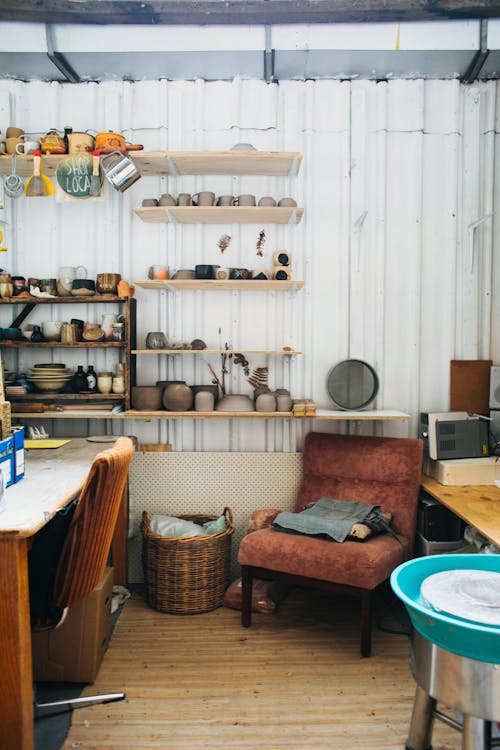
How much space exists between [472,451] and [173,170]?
2411 mm

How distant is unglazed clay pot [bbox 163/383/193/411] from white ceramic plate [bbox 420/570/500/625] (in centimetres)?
206

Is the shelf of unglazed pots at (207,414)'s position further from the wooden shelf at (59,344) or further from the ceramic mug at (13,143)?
the ceramic mug at (13,143)

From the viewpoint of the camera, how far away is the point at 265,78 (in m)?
3.52

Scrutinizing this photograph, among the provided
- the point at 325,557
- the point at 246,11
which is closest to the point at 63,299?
the point at 246,11

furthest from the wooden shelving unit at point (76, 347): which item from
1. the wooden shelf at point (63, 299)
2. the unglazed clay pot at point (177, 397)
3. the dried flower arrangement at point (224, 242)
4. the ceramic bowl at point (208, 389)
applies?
the dried flower arrangement at point (224, 242)

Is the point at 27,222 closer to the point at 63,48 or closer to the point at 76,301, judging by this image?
the point at 76,301

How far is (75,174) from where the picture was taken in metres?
3.28

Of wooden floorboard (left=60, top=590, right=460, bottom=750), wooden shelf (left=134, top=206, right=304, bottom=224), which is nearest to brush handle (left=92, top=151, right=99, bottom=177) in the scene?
wooden shelf (left=134, top=206, right=304, bottom=224)

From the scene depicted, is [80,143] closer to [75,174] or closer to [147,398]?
[75,174]

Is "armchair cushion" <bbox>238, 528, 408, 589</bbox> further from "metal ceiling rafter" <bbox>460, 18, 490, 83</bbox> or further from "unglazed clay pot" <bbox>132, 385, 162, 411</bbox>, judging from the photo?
"metal ceiling rafter" <bbox>460, 18, 490, 83</bbox>

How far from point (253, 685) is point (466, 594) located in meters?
1.47

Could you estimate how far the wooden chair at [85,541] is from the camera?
6.50 ft

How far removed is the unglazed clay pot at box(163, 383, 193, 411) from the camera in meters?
3.36

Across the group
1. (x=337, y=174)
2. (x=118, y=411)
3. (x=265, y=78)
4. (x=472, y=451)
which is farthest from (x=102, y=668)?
(x=265, y=78)
